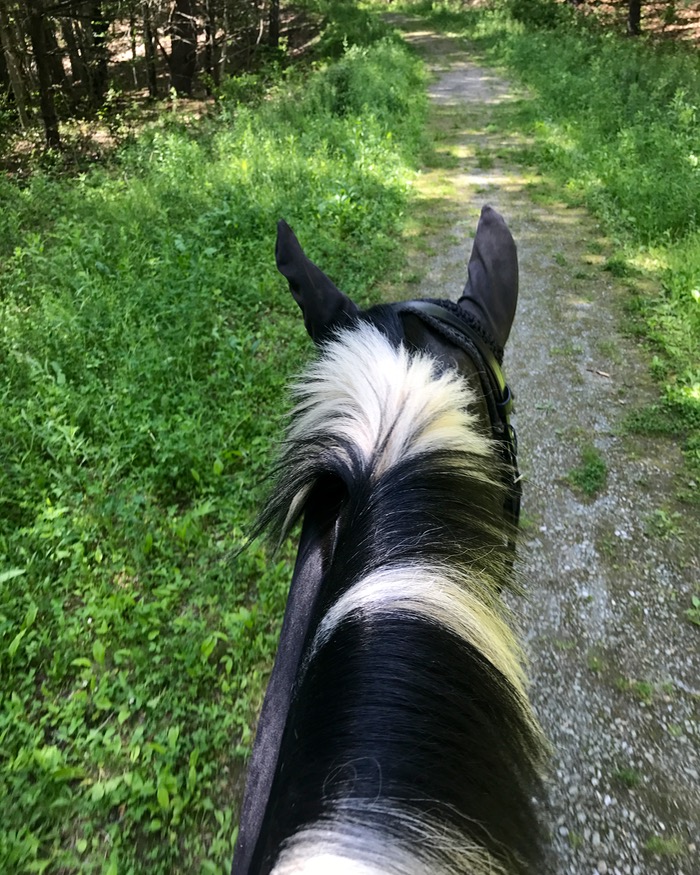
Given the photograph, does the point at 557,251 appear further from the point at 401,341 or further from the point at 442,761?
the point at 442,761

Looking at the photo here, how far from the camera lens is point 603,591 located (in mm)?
2568

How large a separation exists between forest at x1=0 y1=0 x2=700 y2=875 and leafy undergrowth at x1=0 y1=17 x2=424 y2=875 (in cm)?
1

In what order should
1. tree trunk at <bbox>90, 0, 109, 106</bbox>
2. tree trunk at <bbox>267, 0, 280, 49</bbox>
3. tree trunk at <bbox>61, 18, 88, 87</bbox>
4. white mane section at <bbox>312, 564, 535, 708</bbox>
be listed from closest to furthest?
white mane section at <bbox>312, 564, 535, 708</bbox> < tree trunk at <bbox>90, 0, 109, 106</bbox> < tree trunk at <bbox>61, 18, 88, 87</bbox> < tree trunk at <bbox>267, 0, 280, 49</bbox>

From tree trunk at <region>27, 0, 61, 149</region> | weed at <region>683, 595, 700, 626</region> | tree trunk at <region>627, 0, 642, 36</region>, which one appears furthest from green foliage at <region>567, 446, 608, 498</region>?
tree trunk at <region>627, 0, 642, 36</region>

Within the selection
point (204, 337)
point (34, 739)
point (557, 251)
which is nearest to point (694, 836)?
point (34, 739)

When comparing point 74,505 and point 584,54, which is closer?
point 74,505

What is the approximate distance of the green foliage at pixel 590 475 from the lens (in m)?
3.10

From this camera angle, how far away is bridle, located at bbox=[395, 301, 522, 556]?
4.22 feet

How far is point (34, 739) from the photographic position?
1.95m

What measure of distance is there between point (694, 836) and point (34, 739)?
2232 millimetres

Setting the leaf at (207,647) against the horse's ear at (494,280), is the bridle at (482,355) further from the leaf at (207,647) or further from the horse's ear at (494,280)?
the leaf at (207,647)

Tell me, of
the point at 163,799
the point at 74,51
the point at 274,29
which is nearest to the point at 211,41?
the point at 74,51

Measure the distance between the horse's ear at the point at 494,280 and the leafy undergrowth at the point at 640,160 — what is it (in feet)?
6.69

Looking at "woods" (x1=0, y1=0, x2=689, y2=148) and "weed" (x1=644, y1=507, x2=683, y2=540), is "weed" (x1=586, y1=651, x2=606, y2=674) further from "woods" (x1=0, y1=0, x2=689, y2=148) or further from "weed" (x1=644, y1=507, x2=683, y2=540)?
"woods" (x1=0, y1=0, x2=689, y2=148)
